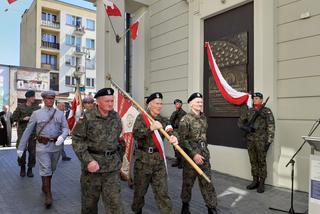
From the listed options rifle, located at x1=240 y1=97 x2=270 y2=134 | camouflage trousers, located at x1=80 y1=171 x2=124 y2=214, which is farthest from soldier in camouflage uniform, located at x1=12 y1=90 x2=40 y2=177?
rifle, located at x1=240 y1=97 x2=270 y2=134

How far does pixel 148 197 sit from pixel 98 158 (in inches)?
94.2

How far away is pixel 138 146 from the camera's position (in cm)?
418

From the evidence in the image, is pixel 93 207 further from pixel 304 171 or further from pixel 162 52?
pixel 162 52

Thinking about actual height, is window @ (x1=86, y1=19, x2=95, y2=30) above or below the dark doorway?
above

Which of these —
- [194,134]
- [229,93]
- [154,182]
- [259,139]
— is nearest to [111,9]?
[229,93]

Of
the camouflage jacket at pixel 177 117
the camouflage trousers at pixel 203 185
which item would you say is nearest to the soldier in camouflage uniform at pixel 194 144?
the camouflage trousers at pixel 203 185

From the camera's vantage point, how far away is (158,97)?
13.4 ft

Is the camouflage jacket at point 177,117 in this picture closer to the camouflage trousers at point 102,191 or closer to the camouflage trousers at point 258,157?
the camouflage trousers at point 258,157

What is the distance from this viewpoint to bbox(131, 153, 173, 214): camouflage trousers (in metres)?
3.86

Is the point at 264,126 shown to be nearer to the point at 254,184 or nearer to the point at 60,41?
the point at 254,184

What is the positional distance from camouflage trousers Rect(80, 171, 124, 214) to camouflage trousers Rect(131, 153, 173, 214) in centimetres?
63

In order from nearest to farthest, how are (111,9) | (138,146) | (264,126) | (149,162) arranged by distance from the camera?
(149,162) < (138,146) < (264,126) < (111,9)

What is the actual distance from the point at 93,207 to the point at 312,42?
5.06 meters

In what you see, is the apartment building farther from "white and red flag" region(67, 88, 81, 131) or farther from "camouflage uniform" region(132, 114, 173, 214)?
"camouflage uniform" region(132, 114, 173, 214)
